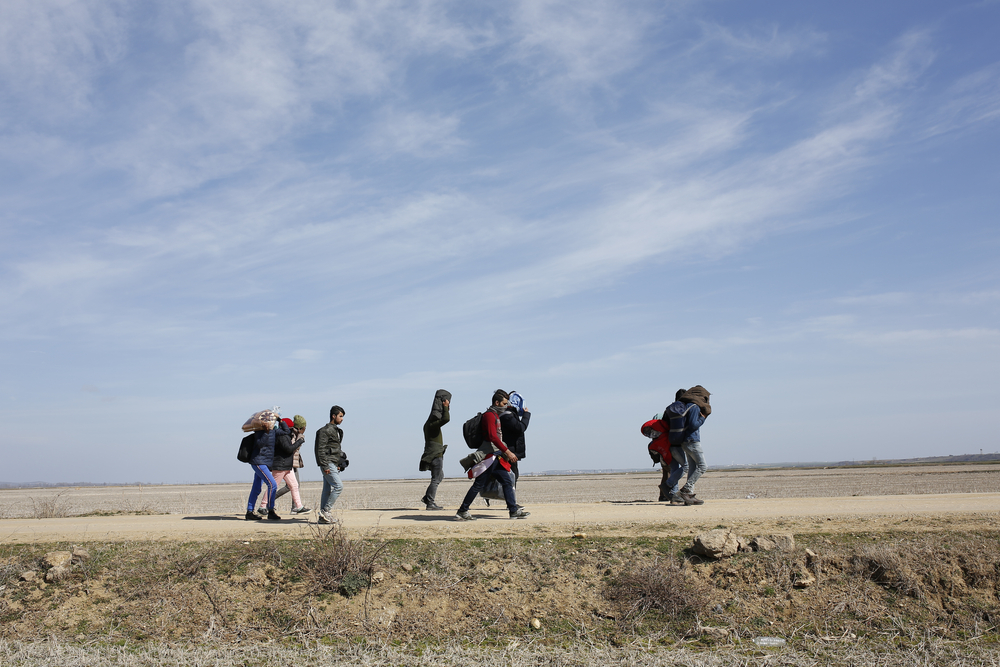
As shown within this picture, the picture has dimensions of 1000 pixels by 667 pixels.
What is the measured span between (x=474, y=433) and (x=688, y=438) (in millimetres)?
4231

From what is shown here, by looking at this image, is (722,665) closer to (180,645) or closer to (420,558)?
(420,558)

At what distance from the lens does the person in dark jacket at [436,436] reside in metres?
12.5

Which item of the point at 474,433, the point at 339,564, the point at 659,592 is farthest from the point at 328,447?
the point at 659,592

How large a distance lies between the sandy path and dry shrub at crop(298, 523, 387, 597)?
0.99 metres

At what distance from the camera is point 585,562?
862cm

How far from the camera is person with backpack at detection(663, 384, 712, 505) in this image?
12906mm

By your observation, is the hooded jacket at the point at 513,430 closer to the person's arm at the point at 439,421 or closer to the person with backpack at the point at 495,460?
the person with backpack at the point at 495,460

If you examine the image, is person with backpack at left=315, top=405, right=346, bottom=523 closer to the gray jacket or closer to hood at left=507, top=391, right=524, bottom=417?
the gray jacket

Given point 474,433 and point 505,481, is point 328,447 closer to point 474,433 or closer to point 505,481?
point 474,433

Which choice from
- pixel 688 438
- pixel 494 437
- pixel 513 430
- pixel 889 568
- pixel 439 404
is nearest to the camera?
pixel 889 568

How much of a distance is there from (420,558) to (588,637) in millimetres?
2506

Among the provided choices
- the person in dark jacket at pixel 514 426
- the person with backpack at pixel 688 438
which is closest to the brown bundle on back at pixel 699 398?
the person with backpack at pixel 688 438

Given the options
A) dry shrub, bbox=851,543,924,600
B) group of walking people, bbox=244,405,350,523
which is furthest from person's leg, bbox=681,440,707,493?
group of walking people, bbox=244,405,350,523

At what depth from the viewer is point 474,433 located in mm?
11516
